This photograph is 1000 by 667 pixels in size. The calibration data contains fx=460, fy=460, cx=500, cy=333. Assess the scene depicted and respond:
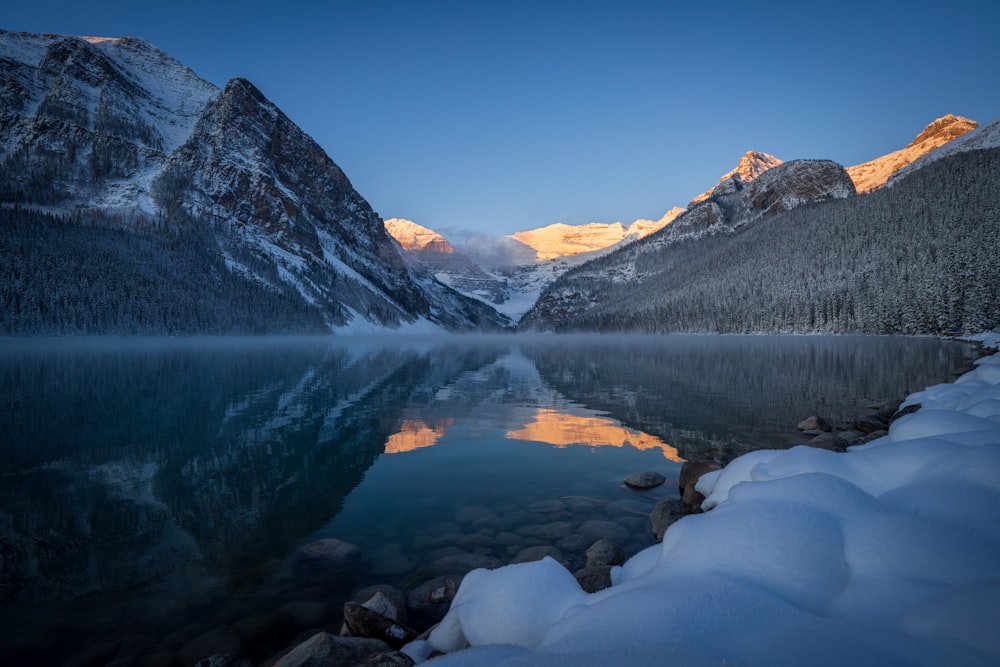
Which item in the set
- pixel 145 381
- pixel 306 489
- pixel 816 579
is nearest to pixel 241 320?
pixel 145 381

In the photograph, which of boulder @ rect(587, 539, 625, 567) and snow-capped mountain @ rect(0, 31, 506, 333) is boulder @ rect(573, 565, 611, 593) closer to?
boulder @ rect(587, 539, 625, 567)

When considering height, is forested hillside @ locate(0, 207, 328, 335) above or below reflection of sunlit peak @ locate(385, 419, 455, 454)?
above

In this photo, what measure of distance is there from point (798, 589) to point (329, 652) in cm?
466

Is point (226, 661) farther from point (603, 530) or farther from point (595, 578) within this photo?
point (603, 530)

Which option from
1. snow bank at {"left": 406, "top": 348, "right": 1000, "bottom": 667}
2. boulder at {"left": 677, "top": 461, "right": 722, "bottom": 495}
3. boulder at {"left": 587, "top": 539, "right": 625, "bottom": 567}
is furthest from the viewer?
boulder at {"left": 677, "top": 461, "right": 722, "bottom": 495}

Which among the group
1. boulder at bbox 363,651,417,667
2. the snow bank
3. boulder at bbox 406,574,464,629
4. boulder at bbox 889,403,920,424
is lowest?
boulder at bbox 406,574,464,629

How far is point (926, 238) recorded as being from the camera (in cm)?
10156

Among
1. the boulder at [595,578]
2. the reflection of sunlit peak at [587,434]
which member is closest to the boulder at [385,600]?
the boulder at [595,578]

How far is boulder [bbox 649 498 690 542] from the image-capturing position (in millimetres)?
9102

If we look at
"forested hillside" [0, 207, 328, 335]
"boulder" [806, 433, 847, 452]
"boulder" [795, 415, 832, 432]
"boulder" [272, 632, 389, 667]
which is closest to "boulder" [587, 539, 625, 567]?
"boulder" [272, 632, 389, 667]

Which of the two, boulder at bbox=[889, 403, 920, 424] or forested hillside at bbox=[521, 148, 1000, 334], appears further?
forested hillside at bbox=[521, 148, 1000, 334]

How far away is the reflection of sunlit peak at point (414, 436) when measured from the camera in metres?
16.5

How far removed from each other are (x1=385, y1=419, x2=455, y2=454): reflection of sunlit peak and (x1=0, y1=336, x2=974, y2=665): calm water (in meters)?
0.13

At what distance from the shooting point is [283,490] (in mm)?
12219
